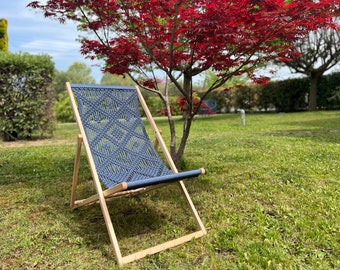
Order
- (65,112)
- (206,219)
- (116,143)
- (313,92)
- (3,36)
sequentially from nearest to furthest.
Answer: (206,219)
(116,143)
(3,36)
(313,92)
(65,112)

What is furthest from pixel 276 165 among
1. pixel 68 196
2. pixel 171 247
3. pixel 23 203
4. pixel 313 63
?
pixel 313 63

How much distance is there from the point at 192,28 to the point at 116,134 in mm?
1289

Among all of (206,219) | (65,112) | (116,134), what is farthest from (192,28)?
(65,112)

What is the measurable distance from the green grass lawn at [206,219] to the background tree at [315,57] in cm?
1366

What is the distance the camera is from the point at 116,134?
3.07m

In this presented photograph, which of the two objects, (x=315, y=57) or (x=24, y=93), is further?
(x=315, y=57)

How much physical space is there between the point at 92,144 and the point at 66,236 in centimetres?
81

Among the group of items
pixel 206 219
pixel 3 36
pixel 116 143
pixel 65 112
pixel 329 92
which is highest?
pixel 3 36

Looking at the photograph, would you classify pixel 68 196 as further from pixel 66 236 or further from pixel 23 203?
pixel 66 236

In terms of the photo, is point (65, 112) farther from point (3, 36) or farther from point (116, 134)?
point (116, 134)

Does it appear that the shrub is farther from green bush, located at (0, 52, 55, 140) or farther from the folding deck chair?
the folding deck chair

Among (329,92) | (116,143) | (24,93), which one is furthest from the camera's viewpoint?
(329,92)

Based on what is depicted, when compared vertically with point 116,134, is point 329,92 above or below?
→ above

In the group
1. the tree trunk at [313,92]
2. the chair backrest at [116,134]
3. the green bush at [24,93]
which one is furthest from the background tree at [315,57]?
the chair backrest at [116,134]
